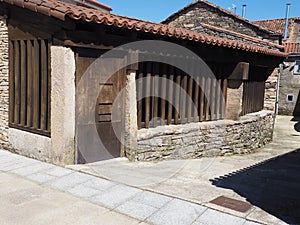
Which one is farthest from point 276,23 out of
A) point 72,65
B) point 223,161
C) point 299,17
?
point 72,65

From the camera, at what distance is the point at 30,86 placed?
18.1ft

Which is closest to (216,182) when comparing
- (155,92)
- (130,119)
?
(130,119)

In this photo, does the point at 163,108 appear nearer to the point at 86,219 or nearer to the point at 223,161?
the point at 223,161

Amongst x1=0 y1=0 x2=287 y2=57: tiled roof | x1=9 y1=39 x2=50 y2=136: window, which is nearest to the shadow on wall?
x1=0 y1=0 x2=287 y2=57: tiled roof

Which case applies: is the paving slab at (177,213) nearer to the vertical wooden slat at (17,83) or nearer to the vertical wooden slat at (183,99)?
the vertical wooden slat at (183,99)

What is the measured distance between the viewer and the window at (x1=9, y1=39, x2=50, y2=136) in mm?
5223

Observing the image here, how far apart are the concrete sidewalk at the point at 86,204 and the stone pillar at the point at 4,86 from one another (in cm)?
174

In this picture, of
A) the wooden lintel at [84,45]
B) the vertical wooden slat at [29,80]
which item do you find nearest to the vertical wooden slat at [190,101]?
the wooden lintel at [84,45]

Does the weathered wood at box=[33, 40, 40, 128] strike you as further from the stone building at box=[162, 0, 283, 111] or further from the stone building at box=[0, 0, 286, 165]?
the stone building at box=[162, 0, 283, 111]

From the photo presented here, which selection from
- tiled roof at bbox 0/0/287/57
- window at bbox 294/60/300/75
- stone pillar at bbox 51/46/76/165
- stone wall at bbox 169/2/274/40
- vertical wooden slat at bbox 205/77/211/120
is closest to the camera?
tiled roof at bbox 0/0/287/57

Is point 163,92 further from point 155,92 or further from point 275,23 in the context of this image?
point 275,23

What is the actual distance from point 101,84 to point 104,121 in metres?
0.68

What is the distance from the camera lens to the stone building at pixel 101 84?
4.89 meters

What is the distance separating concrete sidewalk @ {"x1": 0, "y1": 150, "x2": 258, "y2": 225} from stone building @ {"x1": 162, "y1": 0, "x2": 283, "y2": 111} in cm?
818
